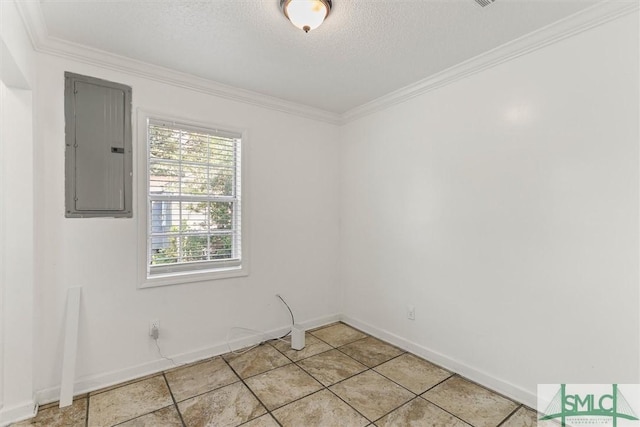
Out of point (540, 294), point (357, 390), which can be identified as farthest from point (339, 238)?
point (540, 294)

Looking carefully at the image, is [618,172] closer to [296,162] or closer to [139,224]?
[296,162]

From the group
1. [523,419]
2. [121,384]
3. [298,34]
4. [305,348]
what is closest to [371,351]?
[305,348]

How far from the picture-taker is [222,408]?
2.09m

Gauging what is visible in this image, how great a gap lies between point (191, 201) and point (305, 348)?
178cm

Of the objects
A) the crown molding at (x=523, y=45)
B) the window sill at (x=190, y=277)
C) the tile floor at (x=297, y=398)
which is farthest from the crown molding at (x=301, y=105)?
the tile floor at (x=297, y=398)

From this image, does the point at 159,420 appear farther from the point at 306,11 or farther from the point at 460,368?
the point at 306,11

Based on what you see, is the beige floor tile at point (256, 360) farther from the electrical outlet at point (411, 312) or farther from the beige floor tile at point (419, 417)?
the electrical outlet at point (411, 312)

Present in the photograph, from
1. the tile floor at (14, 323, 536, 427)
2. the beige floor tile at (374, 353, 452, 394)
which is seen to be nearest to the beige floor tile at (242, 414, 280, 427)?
the tile floor at (14, 323, 536, 427)

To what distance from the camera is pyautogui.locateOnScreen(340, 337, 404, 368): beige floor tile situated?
9.15 ft

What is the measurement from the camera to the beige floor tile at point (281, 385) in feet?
7.20

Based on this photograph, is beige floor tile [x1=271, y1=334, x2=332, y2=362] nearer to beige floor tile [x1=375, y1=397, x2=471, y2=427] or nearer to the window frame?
the window frame

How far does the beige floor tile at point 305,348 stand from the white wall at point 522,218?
0.70m

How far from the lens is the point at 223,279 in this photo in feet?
9.57

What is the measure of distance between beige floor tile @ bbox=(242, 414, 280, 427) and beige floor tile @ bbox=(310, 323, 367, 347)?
3.95 ft
